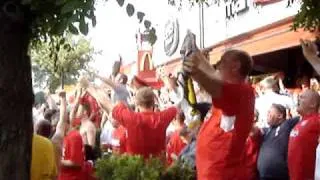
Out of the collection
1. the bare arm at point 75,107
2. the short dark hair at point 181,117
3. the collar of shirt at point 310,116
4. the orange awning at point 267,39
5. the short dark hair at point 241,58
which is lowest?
the collar of shirt at point 310,116

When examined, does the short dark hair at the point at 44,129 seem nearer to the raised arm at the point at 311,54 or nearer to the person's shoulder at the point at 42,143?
the person's shoulder at the point at 42,143

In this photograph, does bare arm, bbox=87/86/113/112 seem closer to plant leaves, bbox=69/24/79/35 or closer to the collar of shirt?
the collar of shirt

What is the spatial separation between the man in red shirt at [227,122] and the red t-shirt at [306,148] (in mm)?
1181

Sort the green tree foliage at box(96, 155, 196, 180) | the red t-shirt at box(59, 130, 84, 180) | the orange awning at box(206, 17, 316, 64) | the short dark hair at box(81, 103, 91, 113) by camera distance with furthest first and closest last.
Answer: the orange awning at box(206, 17, 316, 64) < the short dark hair at box(81, 103, 91, 113) < the red t-shirt at box(59, 130, 84, 180) < the green tree foliage at box(96, 155, 196, 180)

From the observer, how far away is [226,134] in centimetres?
549

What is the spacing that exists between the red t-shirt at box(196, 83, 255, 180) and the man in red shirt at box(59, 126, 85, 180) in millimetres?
2693

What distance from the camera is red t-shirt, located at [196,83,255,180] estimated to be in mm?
5402

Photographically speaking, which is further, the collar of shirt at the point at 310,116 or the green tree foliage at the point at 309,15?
the collar of shirt at the point at 310,116

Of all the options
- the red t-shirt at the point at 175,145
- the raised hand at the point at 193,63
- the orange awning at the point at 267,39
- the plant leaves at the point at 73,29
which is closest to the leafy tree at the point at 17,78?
the plant leaves at the point at 73,29

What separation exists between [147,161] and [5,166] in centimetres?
367

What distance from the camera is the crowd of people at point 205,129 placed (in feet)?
18.0

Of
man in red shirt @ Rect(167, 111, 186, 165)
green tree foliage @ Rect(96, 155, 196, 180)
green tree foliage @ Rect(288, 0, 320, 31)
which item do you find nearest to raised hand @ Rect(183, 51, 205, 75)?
green tree foliage @ Rect(288, 0, 320, 31)

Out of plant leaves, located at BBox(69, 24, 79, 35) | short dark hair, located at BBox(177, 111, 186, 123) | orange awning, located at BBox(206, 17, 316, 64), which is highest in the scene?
orange awning, located at BBox(206, 17, 316, 64)

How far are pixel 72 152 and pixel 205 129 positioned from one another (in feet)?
9.15
